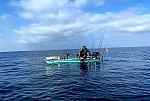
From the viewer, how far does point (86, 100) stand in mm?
18312

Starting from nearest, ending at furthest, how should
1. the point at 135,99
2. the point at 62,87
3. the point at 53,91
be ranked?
1. the point at 135,99
2. the point at 53,91
3. the point at 62,87

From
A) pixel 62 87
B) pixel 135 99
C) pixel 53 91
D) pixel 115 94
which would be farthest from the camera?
pixel 62 87

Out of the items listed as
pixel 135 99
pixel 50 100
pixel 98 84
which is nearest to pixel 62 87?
pixel 98 84

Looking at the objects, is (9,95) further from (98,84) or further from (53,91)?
(98,84)

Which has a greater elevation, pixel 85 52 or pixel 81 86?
pixel 85 52

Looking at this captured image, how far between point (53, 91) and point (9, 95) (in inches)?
151

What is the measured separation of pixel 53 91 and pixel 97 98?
4.81 meters

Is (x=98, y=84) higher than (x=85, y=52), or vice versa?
(x=85, y=52)

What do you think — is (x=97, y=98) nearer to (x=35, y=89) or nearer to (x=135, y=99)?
(x=135, y=99)

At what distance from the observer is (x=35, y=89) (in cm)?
2288

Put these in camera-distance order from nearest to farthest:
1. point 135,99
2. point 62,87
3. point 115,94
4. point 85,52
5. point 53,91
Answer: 1. point 135,99
2. point 115,94
3. point 53,91
4. point 62,87
5. point 85,52

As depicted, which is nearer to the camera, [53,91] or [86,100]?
[86,100]

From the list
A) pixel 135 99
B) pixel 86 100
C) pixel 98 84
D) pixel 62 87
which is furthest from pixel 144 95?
pixel 62 87

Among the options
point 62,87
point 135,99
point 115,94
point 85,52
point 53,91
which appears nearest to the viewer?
point 135,99
